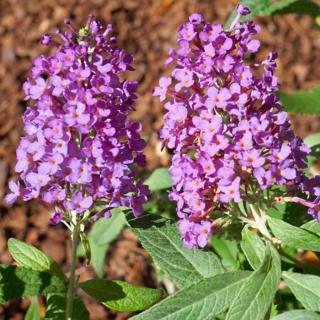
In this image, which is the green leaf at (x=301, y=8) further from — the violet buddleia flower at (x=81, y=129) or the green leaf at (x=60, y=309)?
the green leaf at (x=60, y=309)

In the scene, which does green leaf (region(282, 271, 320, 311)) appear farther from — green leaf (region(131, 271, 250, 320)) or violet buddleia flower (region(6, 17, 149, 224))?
violet buddleia flower (region(6, 17, 149, 224))

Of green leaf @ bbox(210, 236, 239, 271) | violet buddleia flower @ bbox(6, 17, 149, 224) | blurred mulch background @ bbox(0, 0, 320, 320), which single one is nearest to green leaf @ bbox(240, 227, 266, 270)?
violet buddleia flower @ bbox(6, 17, 149, 224)

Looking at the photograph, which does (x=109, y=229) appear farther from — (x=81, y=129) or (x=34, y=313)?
(x=81, y=129)

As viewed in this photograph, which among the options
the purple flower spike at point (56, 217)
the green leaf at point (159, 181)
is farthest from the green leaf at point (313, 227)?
the green leaf at point (159, 181)

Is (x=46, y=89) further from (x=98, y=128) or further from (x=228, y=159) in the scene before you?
(x=228, y=159)

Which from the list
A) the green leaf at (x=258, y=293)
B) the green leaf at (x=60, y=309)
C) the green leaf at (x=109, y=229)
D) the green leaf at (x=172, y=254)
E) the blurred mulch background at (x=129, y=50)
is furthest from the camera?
the blurred mulch background at (x=129, y=50)

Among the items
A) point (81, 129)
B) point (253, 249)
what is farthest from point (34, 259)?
point (253, 249)

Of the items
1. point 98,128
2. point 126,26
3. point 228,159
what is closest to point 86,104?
point 98,128

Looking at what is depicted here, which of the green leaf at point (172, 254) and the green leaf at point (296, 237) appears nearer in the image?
the green leaf at point (296, 237)
